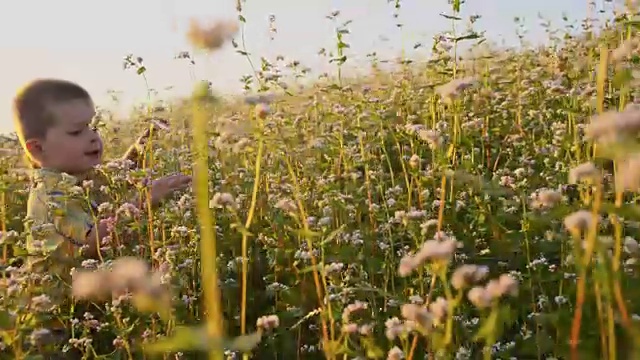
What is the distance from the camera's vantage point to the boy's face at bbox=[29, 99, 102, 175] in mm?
3723

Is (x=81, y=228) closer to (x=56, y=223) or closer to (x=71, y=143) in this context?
(x=56, y=223)

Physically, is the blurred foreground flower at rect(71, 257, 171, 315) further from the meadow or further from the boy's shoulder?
the boy's shoulder

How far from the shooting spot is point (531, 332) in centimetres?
233

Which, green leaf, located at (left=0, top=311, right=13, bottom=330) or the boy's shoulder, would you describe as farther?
the boy's shoulder

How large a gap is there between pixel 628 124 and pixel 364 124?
292 cm

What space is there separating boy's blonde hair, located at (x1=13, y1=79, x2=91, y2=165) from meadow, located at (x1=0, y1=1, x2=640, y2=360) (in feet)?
1.09

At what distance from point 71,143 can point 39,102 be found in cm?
30

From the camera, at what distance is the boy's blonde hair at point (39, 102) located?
150 inches

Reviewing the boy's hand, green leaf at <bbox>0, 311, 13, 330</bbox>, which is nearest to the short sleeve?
the boy's hand

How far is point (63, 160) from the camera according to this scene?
12.2 ft

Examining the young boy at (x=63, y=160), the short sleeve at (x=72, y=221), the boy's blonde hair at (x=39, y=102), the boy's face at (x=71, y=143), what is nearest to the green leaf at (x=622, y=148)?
the young boy at (x=63, y=160)

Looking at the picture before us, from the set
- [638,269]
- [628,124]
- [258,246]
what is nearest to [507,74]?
[258,246]

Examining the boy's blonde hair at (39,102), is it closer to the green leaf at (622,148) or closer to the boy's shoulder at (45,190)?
the boy's shoulder at (45,190)

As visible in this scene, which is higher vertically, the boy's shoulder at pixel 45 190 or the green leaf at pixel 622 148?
the green leaf at pixel 622 148
